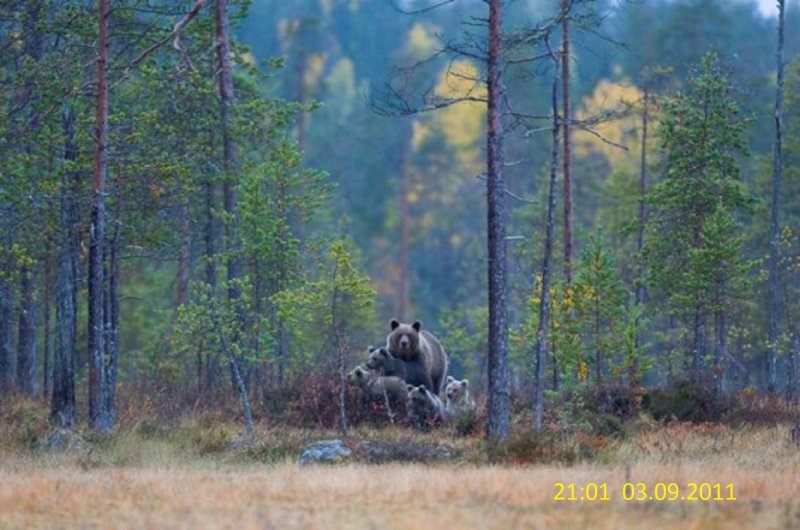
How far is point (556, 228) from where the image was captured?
1928 inches

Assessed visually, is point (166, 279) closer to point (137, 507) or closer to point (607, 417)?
point (607, 417)

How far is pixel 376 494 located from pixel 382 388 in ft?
35.1

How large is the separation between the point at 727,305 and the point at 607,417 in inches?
366

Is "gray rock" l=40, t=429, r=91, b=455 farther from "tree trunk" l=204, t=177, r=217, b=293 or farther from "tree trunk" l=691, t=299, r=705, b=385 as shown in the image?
"tree trunk" l=691, t=299, r=705, b=385

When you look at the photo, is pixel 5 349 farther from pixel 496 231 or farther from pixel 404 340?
pixel 496 231

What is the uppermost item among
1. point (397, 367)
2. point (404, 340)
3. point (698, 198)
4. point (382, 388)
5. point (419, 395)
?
Answer: point (698, 198)

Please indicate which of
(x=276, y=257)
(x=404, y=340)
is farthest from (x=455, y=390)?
(x=276, y=257)

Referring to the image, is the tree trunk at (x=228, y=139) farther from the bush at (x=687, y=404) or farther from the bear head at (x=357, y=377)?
the bush at (x=687, y=404)

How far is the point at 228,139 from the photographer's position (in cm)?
3088

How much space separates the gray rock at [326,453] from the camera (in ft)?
63.3

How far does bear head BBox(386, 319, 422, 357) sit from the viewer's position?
93.6 ft

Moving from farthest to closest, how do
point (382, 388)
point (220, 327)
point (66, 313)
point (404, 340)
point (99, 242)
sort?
point (404, 340)
point (382, 388)
point (66, 313)
point (220, 327)
point (99, 242)

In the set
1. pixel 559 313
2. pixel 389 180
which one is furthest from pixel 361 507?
pixel 389 180

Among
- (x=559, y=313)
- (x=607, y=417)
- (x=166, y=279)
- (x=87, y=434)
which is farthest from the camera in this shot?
(x=166, y=279)
